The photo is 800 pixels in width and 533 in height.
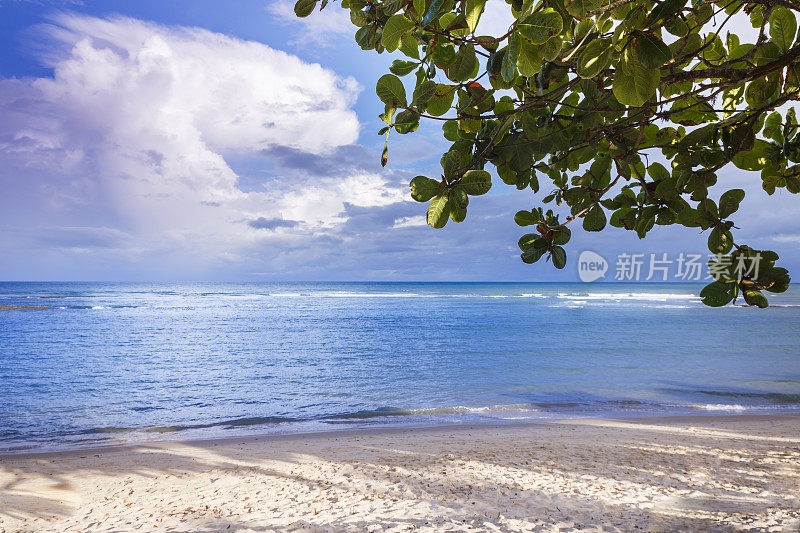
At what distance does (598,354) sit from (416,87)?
53.8 feet

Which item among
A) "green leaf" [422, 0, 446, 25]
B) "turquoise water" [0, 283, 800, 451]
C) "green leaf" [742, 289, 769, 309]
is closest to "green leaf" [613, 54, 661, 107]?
"green leaf" [422, 0, 446, 25]

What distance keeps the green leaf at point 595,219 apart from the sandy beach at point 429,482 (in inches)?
111

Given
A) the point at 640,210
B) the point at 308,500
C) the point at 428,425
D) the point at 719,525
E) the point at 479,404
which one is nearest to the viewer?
the point at 640,210

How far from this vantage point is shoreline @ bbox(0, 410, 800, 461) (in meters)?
6.81

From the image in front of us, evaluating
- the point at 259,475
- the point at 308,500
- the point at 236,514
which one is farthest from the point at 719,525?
the point at 259,475

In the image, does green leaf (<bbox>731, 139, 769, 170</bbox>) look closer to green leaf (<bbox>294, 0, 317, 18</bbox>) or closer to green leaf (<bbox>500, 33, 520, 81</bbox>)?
green leaf (<bbox>500, 33, 520, 81</bbox>)

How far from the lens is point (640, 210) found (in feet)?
5.94

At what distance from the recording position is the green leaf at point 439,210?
1202 mm

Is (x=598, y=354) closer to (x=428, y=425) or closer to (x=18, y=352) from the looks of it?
(x=428, y=425)

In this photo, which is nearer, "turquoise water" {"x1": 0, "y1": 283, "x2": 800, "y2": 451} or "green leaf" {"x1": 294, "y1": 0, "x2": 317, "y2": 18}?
"green leaf" {"x1": 294, "y1": 0, "x2": 317, "y2": 18}

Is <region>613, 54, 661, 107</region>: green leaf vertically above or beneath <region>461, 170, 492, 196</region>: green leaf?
above

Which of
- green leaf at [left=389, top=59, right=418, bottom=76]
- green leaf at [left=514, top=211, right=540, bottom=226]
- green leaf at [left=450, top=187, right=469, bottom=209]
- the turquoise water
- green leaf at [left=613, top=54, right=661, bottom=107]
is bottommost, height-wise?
the turquoise water

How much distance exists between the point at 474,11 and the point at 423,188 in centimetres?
45

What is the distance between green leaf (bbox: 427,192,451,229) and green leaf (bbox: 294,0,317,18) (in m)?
0.62
